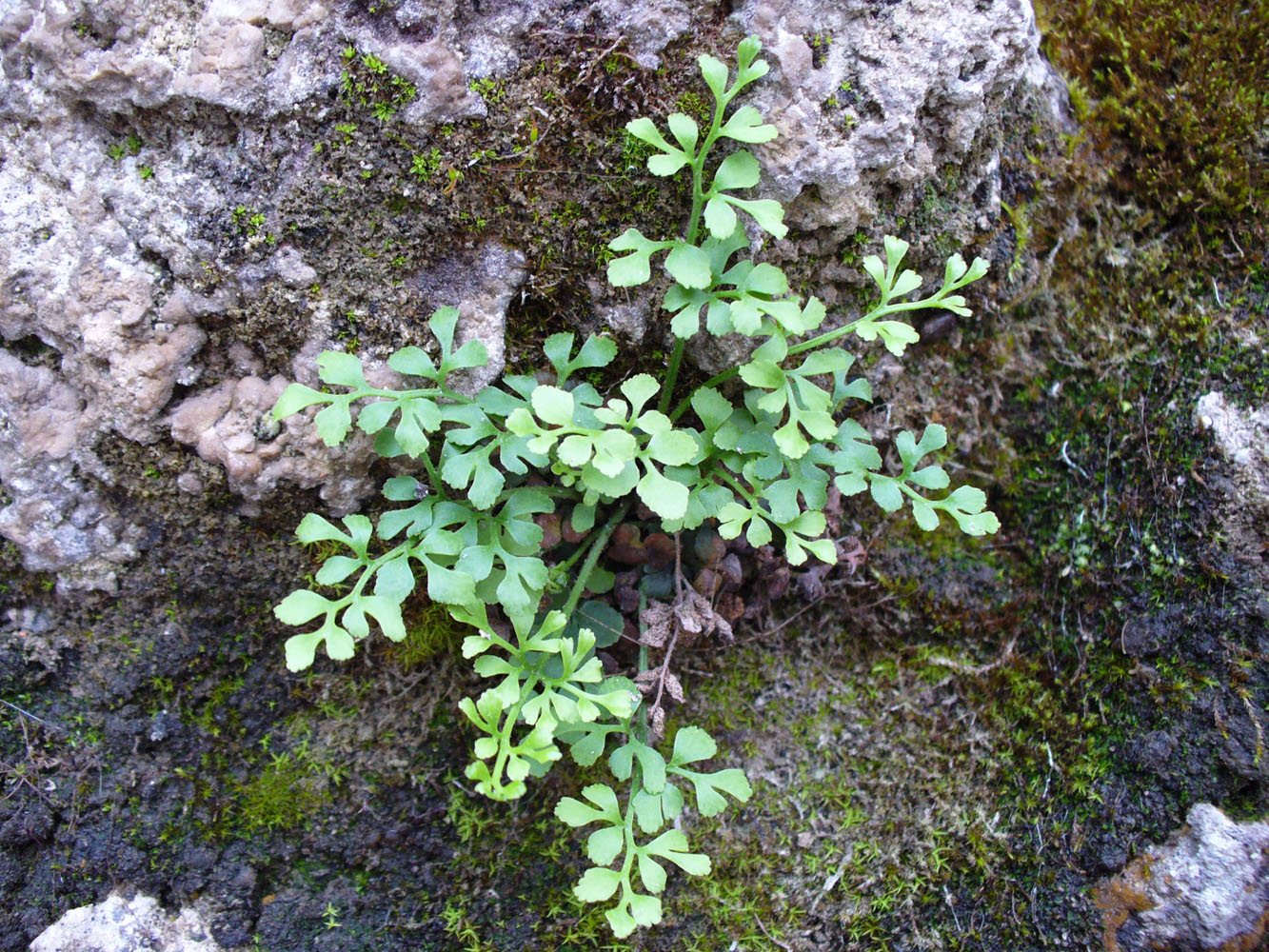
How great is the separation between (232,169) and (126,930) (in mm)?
2028

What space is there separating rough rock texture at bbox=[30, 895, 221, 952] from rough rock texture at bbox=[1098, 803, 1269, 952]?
2.45 m

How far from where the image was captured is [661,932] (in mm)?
2600

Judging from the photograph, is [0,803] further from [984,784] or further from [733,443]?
[984,784]

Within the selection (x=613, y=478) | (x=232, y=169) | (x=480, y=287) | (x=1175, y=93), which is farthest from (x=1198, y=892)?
(x=232, y=169)

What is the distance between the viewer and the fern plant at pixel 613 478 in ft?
7.14

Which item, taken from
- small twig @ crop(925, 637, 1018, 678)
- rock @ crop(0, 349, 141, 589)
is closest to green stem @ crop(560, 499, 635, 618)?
small twig @ crop(925, 637, 1018, 678)

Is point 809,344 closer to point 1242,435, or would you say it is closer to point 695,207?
point 695,207

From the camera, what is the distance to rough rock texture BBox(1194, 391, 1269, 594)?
2541 millimetres

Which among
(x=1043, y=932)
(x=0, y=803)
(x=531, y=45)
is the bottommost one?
(x=0, y=803)

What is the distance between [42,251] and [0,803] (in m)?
1.47

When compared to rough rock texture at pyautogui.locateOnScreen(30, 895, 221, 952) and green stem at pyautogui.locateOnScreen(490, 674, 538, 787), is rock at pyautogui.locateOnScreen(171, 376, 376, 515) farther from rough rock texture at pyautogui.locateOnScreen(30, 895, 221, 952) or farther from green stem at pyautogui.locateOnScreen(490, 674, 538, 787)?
rough rock texture at pyautogui.locateOnScreen(30, 895, 221, 952)

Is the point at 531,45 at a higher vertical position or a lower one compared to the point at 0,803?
higher

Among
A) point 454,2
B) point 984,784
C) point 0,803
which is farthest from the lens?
point 984,784

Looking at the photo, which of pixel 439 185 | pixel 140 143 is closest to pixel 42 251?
pixel 140 143
